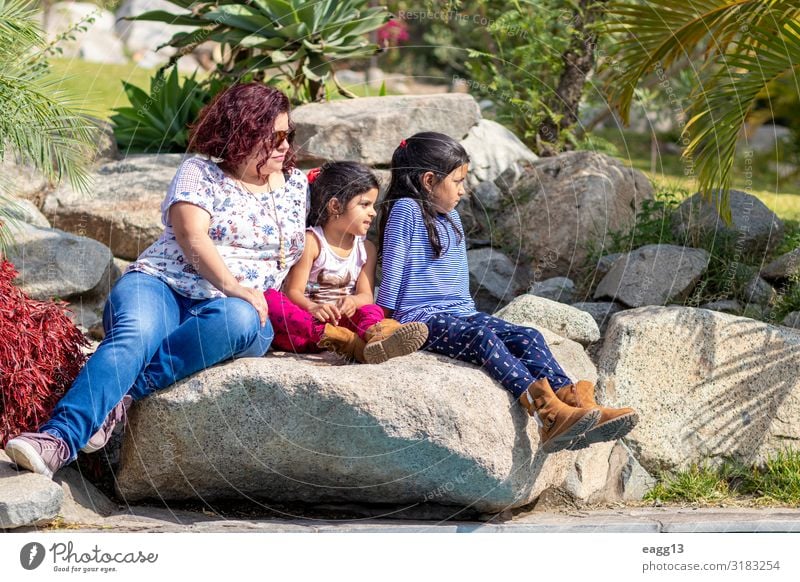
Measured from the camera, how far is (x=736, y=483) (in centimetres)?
506

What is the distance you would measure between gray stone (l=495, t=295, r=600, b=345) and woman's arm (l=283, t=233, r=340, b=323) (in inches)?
40.2

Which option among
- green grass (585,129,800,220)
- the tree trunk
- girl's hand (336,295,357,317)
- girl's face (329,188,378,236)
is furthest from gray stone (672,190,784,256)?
girl's hand (336,295,357,317)

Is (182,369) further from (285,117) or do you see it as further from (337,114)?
(337,114)

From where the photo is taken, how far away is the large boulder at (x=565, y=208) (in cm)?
665

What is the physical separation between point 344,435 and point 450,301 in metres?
0.91

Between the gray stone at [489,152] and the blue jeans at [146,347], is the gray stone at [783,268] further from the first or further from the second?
the blue jeans at [146,347]

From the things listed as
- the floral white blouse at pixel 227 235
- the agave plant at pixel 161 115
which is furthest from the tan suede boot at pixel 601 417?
the agave plant at pixel 161 115

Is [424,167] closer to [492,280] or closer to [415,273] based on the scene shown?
[415,273]

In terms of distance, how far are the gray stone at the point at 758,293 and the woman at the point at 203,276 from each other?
2.65 m

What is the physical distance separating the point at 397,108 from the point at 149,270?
261cm

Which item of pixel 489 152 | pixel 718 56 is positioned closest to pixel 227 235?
pixel 489 152

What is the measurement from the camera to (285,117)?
4.83m

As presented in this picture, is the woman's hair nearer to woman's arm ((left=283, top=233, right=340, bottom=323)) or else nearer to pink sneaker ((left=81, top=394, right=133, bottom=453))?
woman's arm ((left=283, top=233, right=340, bottom=323))
